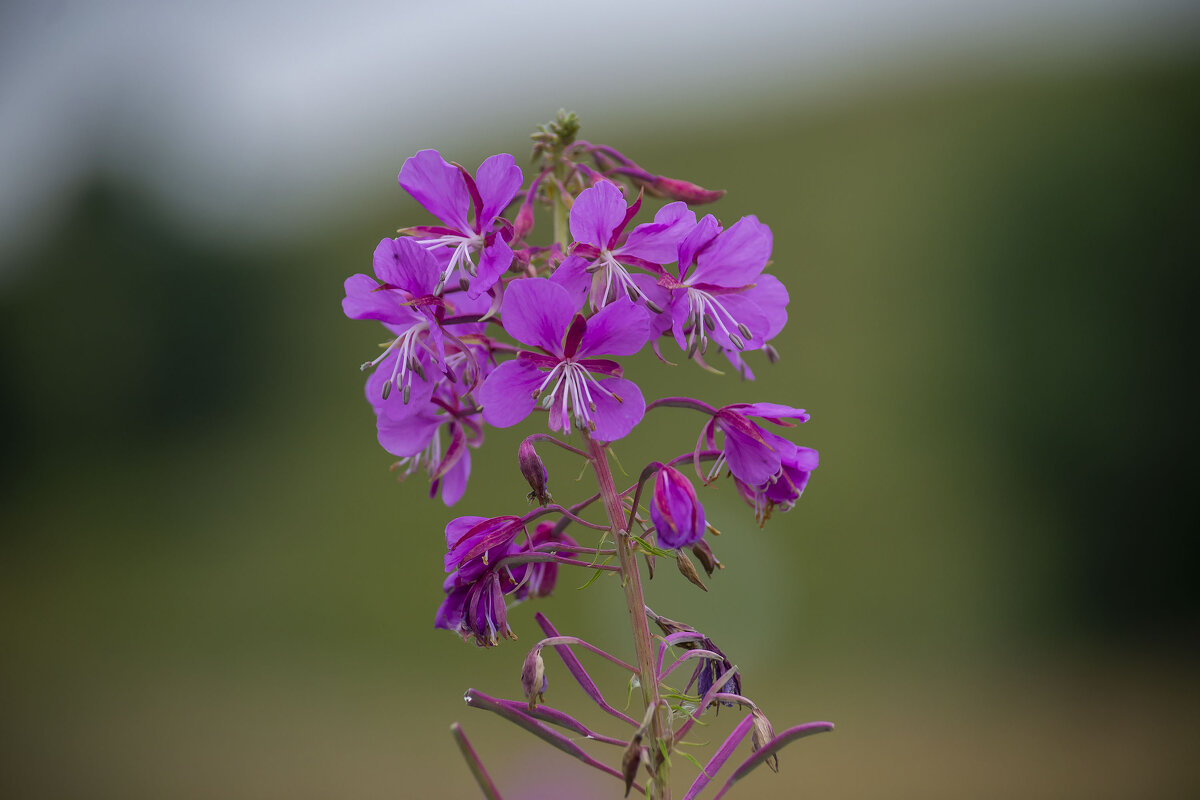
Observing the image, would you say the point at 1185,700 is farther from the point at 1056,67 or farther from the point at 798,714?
the point at 1056,67

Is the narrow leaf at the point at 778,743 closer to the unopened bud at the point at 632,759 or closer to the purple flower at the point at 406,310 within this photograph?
the unopened bud at the point at 632,759

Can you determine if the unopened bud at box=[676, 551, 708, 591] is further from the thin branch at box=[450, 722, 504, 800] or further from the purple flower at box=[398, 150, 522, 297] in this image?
the purple flower at box=[398, 150, 522, 297]

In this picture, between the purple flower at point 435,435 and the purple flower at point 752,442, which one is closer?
the purple flower at point 752,442

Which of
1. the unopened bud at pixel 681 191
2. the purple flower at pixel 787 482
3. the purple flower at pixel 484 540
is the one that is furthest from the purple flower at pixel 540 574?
the unopened bud at pixel 681 191

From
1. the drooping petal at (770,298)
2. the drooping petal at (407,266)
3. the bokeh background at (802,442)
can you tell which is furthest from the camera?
the bokeh background at (802,442)

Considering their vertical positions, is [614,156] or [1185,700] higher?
[614,156]

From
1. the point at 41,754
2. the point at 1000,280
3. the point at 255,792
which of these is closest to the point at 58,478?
the point at 41,754

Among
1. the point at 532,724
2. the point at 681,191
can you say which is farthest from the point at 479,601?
the point at 681,191

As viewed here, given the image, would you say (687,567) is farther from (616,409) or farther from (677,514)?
(616,409)
